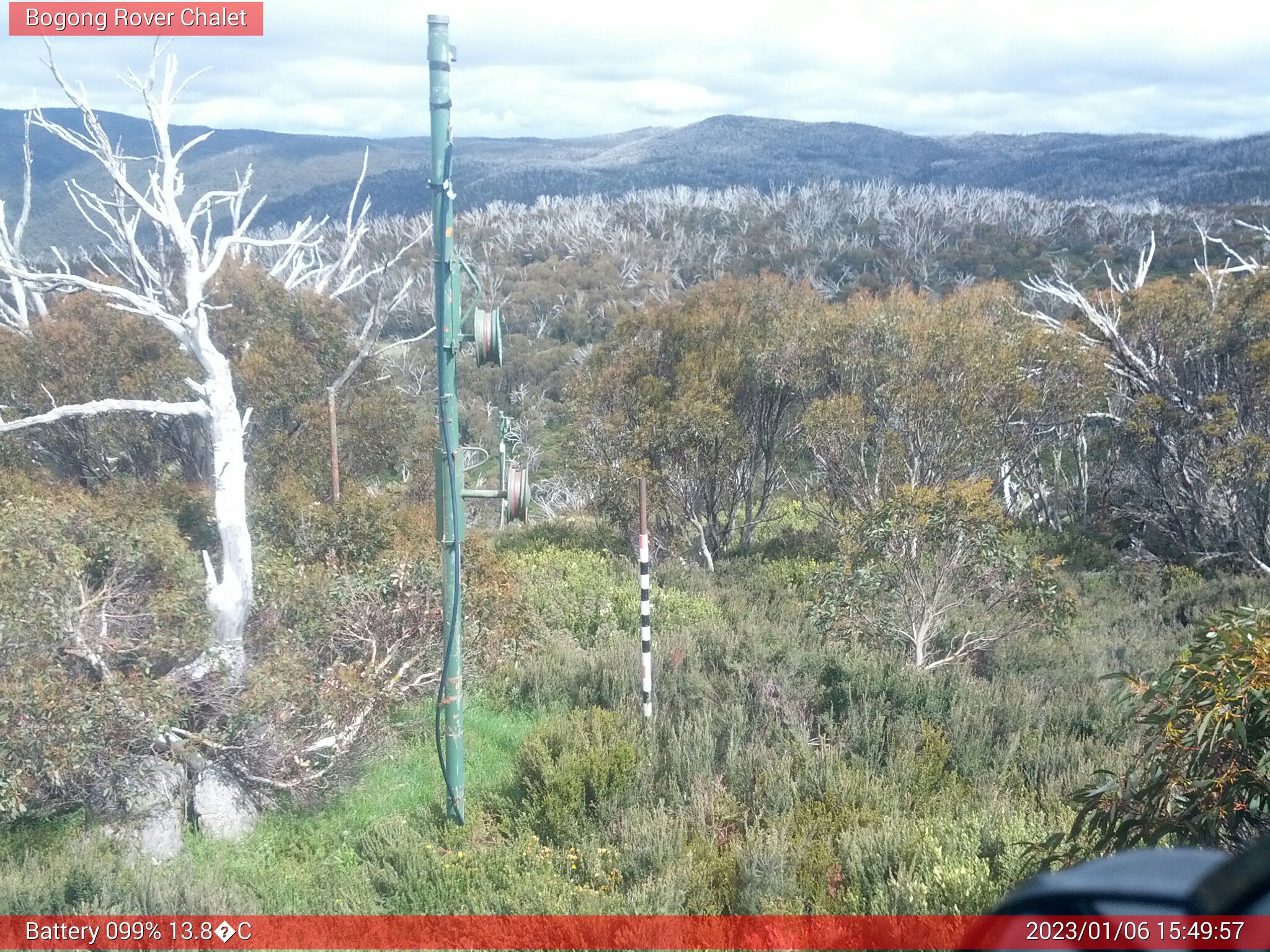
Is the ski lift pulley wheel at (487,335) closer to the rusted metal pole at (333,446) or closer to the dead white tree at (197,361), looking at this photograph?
the dead white tree at (197,361)

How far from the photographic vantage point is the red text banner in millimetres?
4555

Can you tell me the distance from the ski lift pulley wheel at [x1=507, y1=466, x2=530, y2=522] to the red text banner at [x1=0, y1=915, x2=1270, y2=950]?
7.16ft

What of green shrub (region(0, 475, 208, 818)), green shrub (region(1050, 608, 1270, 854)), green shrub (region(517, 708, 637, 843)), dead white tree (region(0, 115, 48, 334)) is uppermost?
dead white tree (region(0, 115, 48, 334))

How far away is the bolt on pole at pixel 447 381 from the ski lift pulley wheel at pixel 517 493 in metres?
0.28

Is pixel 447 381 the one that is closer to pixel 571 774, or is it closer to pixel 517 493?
pixel 517 493

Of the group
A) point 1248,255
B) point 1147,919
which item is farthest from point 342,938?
point 1248,255

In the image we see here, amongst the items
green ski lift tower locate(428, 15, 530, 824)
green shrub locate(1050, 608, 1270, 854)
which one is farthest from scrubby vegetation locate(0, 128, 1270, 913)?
green ski lift tower locate(428, 15, 530, 824)

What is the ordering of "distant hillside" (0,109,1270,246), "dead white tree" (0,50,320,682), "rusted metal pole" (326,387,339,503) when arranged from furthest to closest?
1. "distant hillside" (0,109,1270,246)
2. "rusted metal pole" (326,387,339,503)
3. "dead white tree" (0,50,320,682)

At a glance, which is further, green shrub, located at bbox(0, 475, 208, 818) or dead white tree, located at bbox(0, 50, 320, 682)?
dead white tree, located at bbox(0, 50, 320, 682)

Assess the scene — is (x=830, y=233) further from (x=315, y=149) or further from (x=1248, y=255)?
(x=315, y=149)

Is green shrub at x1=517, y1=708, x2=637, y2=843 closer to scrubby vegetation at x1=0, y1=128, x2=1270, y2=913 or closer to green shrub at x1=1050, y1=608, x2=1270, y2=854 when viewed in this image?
scrubby vegetation at x1=0, y1=128, x2=1270, y2=913

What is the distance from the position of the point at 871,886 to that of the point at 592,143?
6886 inches

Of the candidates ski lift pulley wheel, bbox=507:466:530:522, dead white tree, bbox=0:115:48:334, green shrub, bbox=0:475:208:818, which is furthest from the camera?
dead white tree, bbox=0:115:48:334

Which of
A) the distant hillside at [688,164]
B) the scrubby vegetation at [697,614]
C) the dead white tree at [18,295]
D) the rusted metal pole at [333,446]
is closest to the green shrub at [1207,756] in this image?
the scrubby vegetation at [697,614]
